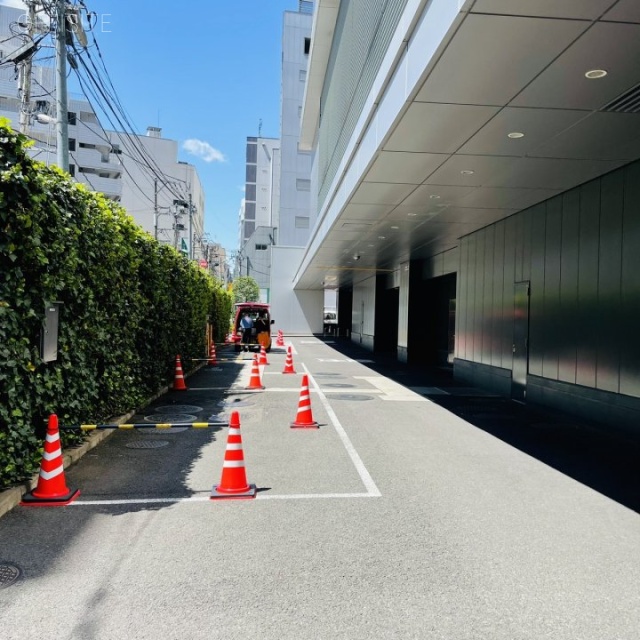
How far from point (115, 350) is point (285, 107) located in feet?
200

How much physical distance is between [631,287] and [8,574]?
8894 millimetres

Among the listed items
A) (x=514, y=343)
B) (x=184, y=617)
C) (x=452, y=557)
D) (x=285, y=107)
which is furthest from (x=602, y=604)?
(x=285, y=107)

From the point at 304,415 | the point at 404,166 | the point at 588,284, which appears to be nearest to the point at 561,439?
the point at 588,284

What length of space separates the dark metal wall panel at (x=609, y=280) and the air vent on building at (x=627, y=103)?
283cm

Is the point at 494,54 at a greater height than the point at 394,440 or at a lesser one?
greater

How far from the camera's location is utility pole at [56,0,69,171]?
1039 cm

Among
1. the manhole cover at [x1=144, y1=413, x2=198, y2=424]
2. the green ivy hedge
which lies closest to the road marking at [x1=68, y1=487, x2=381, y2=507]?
the green ivy hedge

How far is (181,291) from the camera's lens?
46.3ft

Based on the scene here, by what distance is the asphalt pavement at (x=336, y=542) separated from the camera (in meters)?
3.22

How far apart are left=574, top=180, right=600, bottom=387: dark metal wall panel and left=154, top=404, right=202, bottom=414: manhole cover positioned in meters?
7.26

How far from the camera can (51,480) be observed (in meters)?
5.18

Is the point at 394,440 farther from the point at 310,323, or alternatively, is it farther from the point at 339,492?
the point at 310,323

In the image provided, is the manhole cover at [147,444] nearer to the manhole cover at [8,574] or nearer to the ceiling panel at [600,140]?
the manhole cover at [8,574]

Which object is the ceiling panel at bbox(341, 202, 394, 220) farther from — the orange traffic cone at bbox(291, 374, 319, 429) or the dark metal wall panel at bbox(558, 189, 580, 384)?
the orange traffic cone at bbox(291, 374, 319, 429)
